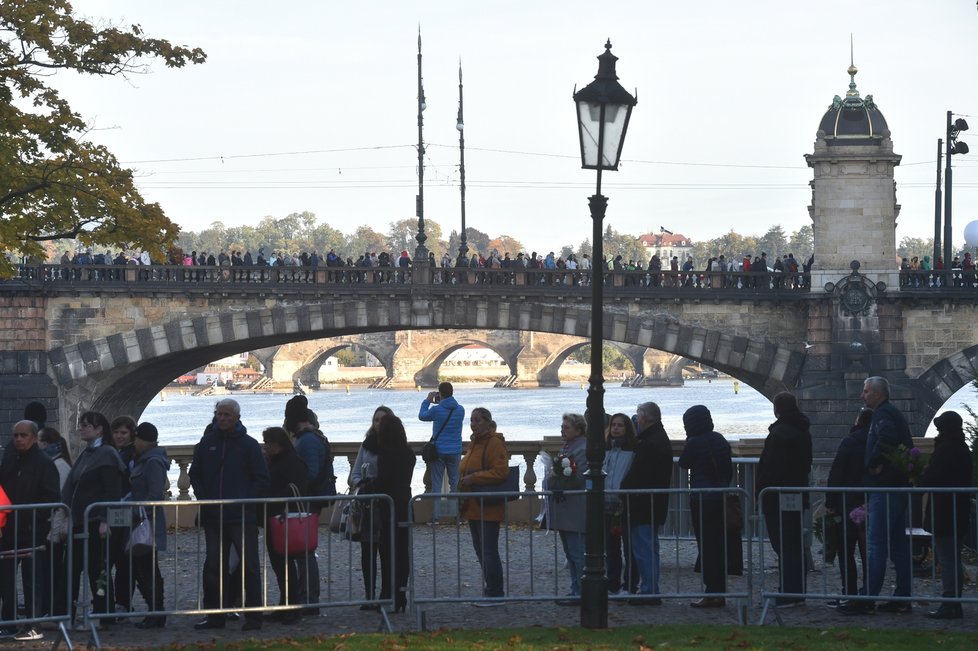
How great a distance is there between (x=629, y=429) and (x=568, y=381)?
86155mm

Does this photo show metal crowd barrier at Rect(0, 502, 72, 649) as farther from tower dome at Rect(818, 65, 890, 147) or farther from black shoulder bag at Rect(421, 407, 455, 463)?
tower dome at Rect(818, 65, 890, 147)

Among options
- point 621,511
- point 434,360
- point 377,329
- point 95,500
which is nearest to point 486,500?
point 621,511

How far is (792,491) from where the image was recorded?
402 inches

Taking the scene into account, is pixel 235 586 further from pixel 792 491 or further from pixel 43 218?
pixel 43 218

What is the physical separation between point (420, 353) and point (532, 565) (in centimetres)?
7359

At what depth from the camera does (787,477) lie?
35.7 feet

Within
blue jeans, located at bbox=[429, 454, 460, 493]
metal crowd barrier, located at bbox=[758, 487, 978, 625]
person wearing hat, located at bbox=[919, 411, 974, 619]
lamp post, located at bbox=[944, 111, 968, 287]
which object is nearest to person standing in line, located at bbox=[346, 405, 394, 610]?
metal crowd barrier, located at bbox=[758, 487, 978, 625]

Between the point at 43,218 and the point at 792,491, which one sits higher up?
the point at 43,218

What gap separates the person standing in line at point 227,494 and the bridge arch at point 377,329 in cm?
2631

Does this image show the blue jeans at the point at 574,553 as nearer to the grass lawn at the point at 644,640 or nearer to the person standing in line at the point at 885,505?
the grass lawn at the point at 644,640

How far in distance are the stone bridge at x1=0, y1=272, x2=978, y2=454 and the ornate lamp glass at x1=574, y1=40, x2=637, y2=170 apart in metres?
24.9

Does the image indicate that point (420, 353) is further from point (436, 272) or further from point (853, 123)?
point (853, 123)

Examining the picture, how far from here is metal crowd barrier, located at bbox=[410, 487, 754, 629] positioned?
9977 mm

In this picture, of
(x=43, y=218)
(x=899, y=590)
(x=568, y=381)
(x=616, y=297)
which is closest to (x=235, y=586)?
(x=899, y=590)
